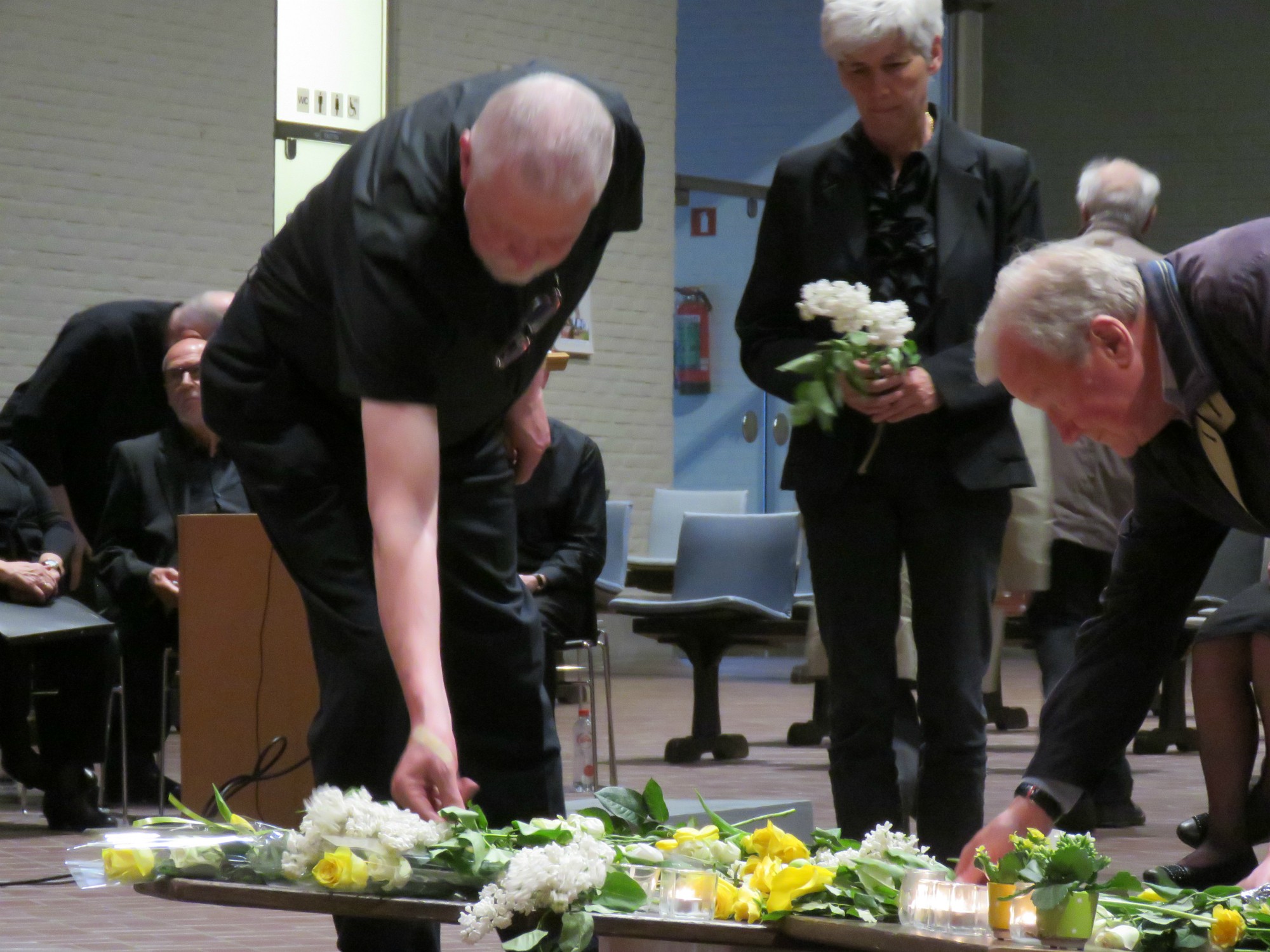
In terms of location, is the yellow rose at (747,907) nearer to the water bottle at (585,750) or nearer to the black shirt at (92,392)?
the water bottle at (585,750)

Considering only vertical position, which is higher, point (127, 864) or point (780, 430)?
point (127, 864)

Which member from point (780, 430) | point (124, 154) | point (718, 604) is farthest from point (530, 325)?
point (780, 430)

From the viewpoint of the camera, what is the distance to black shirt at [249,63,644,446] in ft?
6.72

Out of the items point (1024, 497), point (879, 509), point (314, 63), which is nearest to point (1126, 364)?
point (879, 509)

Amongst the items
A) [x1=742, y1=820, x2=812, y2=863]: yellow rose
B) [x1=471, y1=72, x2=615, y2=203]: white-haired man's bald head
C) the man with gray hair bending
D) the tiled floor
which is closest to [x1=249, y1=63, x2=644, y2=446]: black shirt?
the man with gray hair bending

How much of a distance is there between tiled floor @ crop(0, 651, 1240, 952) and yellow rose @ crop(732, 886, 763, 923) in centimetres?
142

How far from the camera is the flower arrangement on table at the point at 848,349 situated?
2887 mm

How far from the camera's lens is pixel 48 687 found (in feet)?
16.5

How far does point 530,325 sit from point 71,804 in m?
3.12

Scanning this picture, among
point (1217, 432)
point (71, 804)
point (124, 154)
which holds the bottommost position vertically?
point (71, 804)

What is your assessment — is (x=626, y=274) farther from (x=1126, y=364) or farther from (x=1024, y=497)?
(x=1126, y=364)

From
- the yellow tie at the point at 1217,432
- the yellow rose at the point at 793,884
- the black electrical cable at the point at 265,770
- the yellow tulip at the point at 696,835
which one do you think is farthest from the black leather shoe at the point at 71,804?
the yellow tie at the point at 1217,432

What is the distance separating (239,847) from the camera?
1.97 m

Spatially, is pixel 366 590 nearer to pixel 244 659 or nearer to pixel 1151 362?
pixel 1151 362
